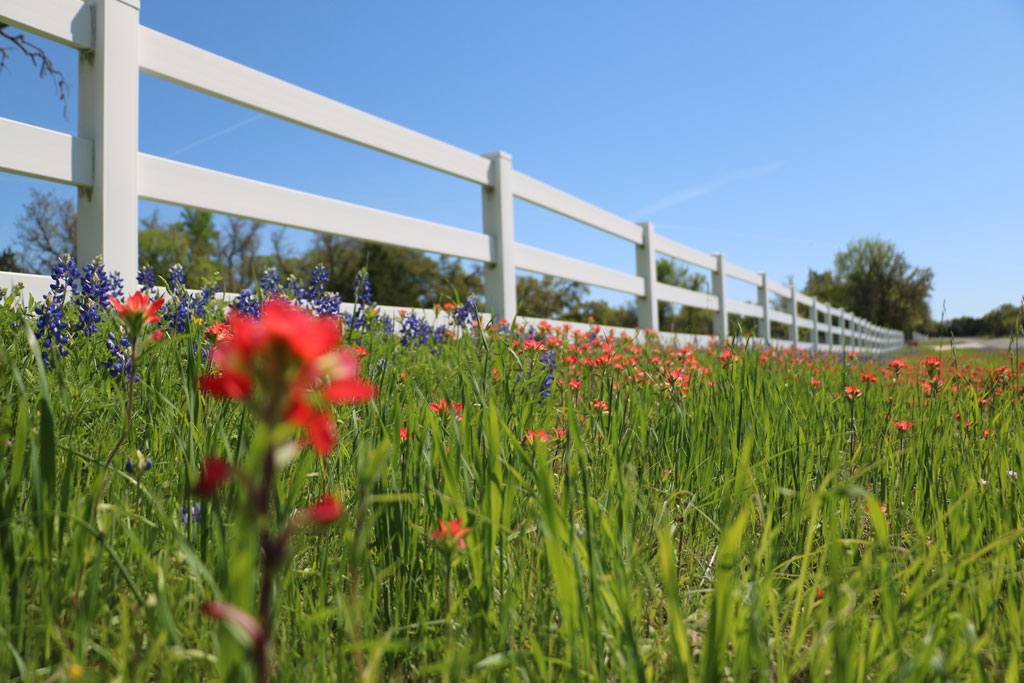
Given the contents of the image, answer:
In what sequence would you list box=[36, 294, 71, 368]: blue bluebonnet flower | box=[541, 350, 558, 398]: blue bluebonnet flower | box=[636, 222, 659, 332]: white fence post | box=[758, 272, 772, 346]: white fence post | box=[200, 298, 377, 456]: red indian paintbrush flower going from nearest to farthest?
box=[200, 298, 377, 456]: red indian paintbrush flower, box=[36, 294, 71, 368]: blue bluebonnet flower, box=[541, 350, 558, 398]: blue bluebonnet flower, box=[636, 222, 659, 332]: white fence post, box=[758, 272, 772, 346]: white fence post

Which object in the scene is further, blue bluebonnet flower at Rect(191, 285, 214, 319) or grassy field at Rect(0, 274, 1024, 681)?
blue bluebonnet flower at Rect(191, 285, 214, 319)

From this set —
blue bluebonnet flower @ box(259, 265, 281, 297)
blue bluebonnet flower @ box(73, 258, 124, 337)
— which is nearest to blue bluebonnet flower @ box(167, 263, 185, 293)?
blue bluebonnet flower @ box(73, 258, 124, 337)

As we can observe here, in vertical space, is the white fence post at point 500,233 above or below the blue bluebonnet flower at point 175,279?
above

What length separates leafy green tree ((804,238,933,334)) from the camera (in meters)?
50.8

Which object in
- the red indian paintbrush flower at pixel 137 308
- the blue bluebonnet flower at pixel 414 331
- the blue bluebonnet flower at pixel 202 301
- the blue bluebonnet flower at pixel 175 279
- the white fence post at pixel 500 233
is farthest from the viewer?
the white fence post at pixel 500 233

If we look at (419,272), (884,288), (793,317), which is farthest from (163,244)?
(884,288)

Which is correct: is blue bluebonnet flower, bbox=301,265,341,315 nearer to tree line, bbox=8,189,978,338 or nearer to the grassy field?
the grassy field

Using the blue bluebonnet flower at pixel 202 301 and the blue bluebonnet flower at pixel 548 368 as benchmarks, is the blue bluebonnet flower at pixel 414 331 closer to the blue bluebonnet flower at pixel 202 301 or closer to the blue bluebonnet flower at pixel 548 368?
the blue bluebonnet flower at pixel 202 301

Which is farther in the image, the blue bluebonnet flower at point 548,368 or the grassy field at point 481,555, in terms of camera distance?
the blue bluebonnet flower at point 548,368

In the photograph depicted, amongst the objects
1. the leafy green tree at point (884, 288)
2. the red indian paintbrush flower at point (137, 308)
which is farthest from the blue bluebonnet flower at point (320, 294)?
the leafy green tree at point (884, 288)

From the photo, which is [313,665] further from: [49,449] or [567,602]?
[49,449]

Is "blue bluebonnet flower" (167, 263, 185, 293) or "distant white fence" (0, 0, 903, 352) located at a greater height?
"distant white fence" (0, 0, 903, 352)

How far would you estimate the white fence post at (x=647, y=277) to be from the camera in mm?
9836

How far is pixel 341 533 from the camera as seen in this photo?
4.12 ft
